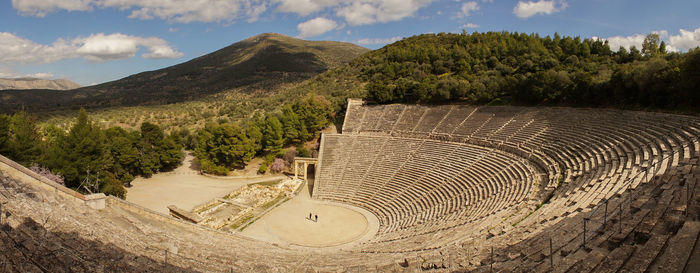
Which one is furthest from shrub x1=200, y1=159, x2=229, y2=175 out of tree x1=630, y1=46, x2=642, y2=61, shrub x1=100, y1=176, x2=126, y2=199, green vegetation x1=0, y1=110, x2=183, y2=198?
tree x1=630, y1=46, x2=642, y2=61

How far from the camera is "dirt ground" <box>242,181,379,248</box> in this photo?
18.9 metres

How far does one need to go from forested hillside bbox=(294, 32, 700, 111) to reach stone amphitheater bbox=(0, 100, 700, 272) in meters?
2.69

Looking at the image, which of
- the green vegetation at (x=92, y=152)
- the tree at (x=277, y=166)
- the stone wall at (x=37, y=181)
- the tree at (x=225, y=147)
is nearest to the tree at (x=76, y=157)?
the green vegetation at (x=92, y=152)

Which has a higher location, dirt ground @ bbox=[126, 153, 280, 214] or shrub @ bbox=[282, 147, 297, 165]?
shrub @ bbox=[282, 147, 297, 165]

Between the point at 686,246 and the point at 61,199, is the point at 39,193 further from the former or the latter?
the point at 686,246

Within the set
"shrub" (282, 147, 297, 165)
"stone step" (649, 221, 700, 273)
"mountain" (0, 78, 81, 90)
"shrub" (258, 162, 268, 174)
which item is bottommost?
"shrub" (258, 162, 268, 174)

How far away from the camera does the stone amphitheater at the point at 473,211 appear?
759 cm

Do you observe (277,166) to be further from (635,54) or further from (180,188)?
(635,54)

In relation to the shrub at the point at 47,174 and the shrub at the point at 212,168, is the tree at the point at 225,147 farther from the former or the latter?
the shrub at the point at 47,174

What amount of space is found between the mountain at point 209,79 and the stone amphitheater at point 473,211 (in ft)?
170

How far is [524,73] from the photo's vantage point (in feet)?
129

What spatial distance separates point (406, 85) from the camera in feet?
127

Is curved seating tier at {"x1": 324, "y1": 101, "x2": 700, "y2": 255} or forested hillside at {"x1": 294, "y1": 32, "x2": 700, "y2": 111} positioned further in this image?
forested hillside at {"x1": 294, "y1": 32, "x2": 700, "y2": 111}

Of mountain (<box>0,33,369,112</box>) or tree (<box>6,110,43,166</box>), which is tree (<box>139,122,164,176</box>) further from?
mountain (<box>0,33,369,112</box>)
